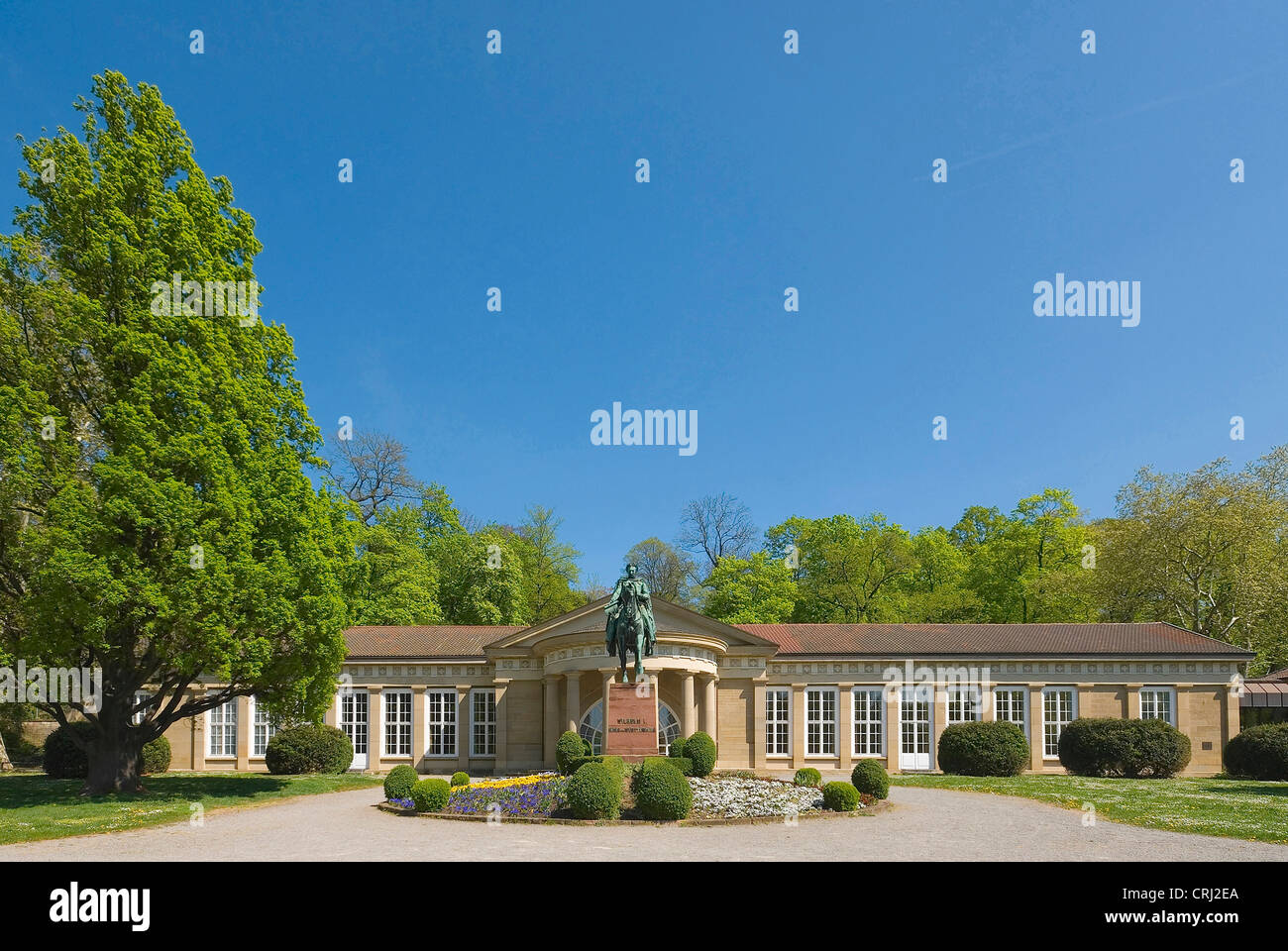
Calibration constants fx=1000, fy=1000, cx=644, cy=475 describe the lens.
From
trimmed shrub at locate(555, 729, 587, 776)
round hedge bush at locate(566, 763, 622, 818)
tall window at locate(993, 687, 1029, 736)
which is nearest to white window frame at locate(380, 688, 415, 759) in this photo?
trimmed shrub at locate(555, 729, 587, 776)

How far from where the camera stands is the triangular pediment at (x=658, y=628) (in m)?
35.4

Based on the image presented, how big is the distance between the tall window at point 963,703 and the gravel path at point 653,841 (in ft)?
51.8

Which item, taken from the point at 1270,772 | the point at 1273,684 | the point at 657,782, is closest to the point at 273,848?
the point at 657,782

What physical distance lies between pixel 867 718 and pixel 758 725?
428 cm

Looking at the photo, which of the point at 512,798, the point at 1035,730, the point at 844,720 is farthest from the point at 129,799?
the point at 1035,730

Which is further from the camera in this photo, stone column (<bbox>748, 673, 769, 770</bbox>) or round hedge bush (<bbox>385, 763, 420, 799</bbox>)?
stone column (<bbox>748, 673, 769, 770</bbox>)

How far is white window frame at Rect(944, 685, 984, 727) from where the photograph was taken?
37281 millimetres

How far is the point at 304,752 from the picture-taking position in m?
34.4

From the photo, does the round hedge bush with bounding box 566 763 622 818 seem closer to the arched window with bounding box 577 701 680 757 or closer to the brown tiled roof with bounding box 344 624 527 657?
the arched window with bounding box 577 701 680 757

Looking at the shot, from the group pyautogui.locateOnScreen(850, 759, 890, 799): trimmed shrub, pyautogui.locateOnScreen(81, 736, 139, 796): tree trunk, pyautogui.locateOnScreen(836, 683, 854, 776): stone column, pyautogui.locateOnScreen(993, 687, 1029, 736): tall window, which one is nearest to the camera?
pyautogui.locateOnScreen(850, 759, 890, 799): trimmed shrub

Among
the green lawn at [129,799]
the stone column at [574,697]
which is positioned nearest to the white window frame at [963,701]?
the stone column at [574,697]

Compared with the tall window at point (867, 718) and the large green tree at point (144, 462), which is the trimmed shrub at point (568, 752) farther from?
the tall window at point (867, 718)

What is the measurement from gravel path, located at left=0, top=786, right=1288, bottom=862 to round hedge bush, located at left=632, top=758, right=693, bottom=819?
912mm

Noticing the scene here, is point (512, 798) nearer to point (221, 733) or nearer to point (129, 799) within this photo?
point (129, 799)
